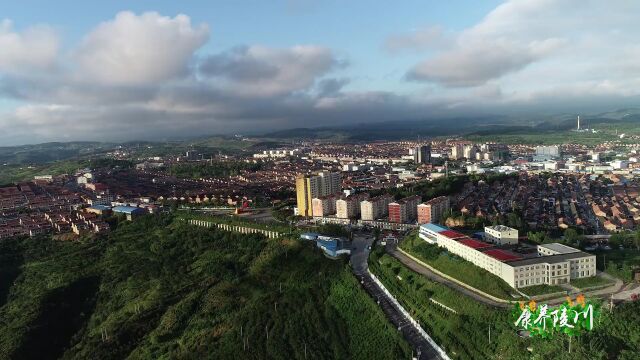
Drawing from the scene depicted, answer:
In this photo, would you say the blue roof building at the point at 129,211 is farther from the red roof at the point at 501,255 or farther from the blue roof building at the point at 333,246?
the red roof at the point at 501,255

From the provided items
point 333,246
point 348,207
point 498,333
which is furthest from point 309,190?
point 498,333

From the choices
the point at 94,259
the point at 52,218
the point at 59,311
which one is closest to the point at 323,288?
the point at 59,311

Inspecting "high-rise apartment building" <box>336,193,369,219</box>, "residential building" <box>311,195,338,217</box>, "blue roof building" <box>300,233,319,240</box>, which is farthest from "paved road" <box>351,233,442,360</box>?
"residential building" <box>311,195,338,217</box>

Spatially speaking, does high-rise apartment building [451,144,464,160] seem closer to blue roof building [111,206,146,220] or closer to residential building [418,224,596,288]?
blue roof building [111,206,146,220]

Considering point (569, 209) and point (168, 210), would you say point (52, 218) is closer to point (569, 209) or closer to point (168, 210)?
point (168, 210)

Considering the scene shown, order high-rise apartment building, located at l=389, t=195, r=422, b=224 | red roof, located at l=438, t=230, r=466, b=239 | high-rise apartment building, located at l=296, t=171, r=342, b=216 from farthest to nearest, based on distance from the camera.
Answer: high-rise apartment building, located at l=296, t=171, r=342, b=216
high-rise apartment building, located at l=389, t=195, r=422, b=224
red roof, located at l=438, t=230, r=466, b=239

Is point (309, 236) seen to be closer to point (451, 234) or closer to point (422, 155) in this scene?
point (451, 234)

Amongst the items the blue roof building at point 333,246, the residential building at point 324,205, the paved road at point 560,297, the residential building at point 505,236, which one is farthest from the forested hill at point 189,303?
the residential building at point 505,236
